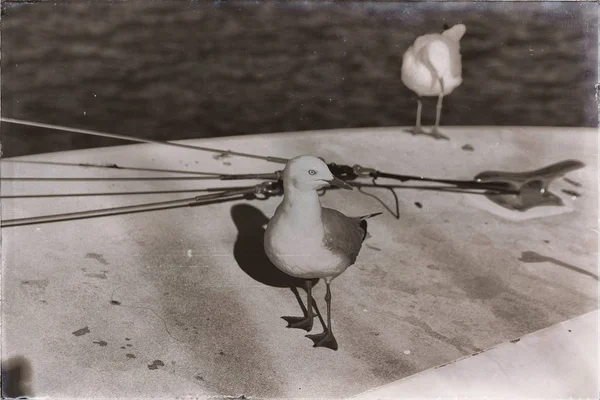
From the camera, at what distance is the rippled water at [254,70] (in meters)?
10.8

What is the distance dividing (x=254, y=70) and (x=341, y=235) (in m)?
9.41

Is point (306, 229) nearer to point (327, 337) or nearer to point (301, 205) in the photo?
point (301, 205)

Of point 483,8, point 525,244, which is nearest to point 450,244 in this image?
point 525,244

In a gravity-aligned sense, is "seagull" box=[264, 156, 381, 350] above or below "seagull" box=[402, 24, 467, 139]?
below

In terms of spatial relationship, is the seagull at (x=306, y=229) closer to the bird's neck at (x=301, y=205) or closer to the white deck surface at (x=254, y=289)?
the bird's neck at (x=301, y=205)

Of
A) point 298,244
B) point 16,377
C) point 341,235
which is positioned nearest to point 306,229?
point 298,244

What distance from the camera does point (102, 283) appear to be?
449cm

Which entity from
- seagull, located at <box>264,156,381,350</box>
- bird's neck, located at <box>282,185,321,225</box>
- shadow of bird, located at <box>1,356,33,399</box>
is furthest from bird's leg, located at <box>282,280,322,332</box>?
shadow of bird, located at <box>1,356,33,399</box>

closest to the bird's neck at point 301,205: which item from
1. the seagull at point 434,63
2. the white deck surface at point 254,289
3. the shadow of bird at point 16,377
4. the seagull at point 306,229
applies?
the seagull at point 306,229

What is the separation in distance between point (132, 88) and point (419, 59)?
260 inches

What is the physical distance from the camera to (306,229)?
3.63 metres

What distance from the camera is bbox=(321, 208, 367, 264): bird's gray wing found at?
374 cm

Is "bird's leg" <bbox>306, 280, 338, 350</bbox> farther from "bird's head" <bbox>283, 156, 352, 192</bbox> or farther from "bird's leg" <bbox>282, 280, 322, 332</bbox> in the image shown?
"bird's head" <bbox>283, 156, 352, 192</bbox>

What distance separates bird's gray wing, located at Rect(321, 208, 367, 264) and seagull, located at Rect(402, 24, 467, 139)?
2829 mm
